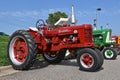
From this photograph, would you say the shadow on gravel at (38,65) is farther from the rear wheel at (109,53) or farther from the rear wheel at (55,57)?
the rear wheel at (109,53)

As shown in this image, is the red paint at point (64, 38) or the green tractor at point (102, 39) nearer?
the red paint at point (64, 38)

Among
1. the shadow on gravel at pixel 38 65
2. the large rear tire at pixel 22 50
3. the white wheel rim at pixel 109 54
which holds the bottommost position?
the shadow on gravel at pixel 38 65

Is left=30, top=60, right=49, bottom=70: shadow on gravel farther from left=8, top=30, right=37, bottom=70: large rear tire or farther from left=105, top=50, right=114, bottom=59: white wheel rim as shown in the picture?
left=105, top=50, right=114, bottom=59: white wheel rim

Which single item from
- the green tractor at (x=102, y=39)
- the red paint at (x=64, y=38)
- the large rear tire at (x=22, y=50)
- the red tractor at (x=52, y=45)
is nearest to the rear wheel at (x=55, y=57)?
the red tractor at (x=52, y=45)

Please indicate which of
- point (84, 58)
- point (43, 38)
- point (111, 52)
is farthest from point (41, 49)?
point (111, 52)

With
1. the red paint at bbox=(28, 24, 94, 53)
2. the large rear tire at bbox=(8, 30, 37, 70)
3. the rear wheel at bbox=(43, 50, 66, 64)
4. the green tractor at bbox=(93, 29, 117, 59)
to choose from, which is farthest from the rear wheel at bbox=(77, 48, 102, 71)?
the green tractor at bbox=(93, 29, 117, 59)

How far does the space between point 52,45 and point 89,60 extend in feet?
6.67

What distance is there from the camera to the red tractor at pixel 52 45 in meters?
10.3

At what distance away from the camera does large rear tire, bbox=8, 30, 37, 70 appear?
10477mm

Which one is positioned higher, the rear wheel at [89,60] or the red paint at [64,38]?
the red paint at [64,38]

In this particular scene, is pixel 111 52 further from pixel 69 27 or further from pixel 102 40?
pixel 69 27

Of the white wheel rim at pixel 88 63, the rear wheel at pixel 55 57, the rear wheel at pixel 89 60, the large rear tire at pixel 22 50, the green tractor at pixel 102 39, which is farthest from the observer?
the green tractor at pixel 102 39

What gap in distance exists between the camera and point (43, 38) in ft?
38.2

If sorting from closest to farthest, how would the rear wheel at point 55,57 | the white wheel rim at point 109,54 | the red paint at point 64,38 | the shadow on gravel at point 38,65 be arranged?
the red paint at point 64,38 < the shadow on gravel at point 38,65 < the rear wheel at point 55,57 < the white wheel rim at point 109,54
